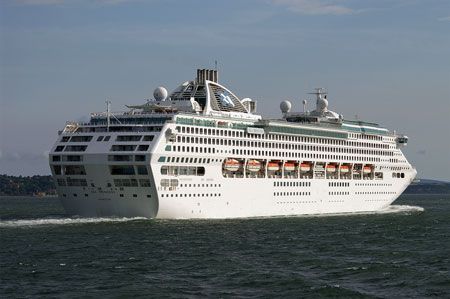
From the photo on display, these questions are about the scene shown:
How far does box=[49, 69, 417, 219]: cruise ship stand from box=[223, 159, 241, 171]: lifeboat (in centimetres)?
10

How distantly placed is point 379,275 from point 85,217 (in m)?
32.8

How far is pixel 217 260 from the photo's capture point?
143ft

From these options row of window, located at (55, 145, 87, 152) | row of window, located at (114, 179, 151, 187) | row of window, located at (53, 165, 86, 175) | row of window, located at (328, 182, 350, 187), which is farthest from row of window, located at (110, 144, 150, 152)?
row of window, located at (328, 182, 350, 187)

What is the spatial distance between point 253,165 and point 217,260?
30.4 m

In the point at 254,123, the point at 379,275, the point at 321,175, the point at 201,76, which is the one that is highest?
the point at 201,76

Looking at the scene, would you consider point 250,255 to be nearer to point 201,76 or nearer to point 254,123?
point 254,123

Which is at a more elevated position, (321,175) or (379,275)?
(321,175)

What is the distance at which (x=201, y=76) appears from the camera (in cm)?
7812

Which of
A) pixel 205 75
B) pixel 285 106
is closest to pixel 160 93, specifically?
pixel 205 75

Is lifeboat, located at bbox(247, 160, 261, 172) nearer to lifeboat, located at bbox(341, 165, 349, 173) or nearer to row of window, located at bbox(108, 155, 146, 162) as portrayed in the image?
row of window, located at bbox(108, 155, 146, 162)

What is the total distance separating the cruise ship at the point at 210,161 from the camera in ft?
203

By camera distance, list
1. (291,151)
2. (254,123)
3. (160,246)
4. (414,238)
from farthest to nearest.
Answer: (291,151) → (254,123) → (414,238) → (160,246)

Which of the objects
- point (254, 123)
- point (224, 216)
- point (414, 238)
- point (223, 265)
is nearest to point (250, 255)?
point (223, 265)

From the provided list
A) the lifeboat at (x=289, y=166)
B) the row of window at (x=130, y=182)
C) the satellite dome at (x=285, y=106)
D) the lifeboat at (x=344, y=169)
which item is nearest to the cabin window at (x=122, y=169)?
the row of window at (x=130, y=182)
